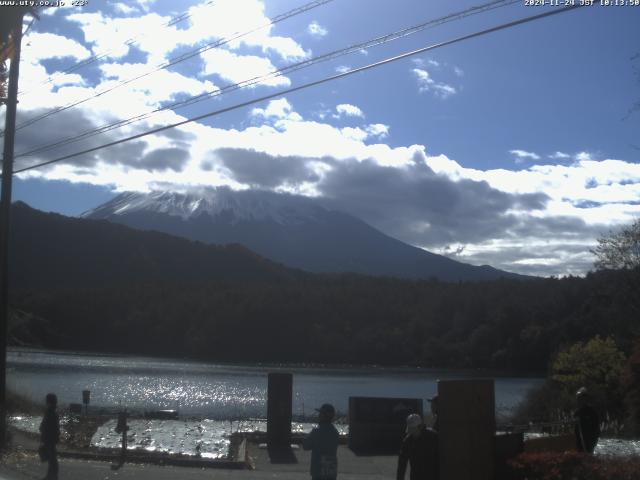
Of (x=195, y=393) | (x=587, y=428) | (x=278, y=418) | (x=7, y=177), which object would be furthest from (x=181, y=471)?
(x=195, y=393)

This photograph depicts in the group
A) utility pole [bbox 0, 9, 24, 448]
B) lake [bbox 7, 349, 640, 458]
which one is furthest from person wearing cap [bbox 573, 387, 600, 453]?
utility pole [bbox 0, 9, 24, 448]

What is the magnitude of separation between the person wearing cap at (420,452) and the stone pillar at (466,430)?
0.92 metres

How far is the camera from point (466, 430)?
934 cm

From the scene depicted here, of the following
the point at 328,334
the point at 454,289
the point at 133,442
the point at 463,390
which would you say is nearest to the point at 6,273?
the point at 133,442

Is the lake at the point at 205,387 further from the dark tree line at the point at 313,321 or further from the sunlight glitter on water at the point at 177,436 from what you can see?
the sunlight glitter on water at the point at 177,436

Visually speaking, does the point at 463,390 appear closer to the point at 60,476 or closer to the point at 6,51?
the point at 60,476

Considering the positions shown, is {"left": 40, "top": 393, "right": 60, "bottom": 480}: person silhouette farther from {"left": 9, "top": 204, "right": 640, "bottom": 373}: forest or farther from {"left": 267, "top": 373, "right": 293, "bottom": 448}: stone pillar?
{"left": 9, "top": 204, "right": 640, "bottom": 373}: forest

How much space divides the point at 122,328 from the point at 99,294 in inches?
193

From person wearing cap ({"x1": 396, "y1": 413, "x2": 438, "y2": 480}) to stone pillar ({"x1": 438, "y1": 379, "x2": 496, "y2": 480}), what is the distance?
915mm

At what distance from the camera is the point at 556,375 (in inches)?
1361

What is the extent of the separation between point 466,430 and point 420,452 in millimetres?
1195

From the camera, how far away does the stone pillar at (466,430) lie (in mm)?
9305

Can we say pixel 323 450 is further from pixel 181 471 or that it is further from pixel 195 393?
pixel 195 393

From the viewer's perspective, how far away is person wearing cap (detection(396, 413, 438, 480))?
8320mm
